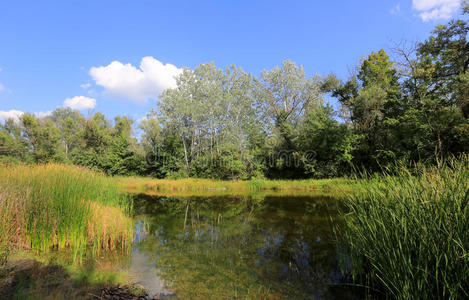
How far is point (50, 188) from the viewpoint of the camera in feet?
16.2

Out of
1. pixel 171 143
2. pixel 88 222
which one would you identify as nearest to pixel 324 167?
pixel 171 143

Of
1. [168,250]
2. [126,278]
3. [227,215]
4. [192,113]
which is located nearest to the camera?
[126,278]

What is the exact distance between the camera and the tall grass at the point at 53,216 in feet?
13.7

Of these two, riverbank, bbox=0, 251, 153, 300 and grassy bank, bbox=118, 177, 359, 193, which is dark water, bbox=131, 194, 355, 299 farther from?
grassy bank, bbox=118, 177, 359, 193

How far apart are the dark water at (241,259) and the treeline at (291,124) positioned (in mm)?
13589

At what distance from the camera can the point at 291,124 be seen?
26.0 meters

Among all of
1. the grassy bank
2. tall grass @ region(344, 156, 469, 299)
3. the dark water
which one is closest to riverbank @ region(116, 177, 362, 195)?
the grassy bank

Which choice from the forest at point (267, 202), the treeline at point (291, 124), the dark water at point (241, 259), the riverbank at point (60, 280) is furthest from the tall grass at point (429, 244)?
the treeline at point (291, 124)

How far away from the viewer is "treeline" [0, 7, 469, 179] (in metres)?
18.0

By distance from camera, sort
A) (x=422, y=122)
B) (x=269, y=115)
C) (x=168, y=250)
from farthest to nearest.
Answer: (x=269, y=115) < (x=422, y=122) < (x=168, y=250)

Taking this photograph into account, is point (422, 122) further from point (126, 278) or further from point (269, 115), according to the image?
point (126, 278)

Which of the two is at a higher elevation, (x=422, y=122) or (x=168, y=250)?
(x=422, y=122)

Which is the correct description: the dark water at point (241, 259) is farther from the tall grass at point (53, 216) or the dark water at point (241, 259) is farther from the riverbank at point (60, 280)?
the tall grass at point (53, 216)

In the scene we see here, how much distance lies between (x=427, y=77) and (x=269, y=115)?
50.9 ft
